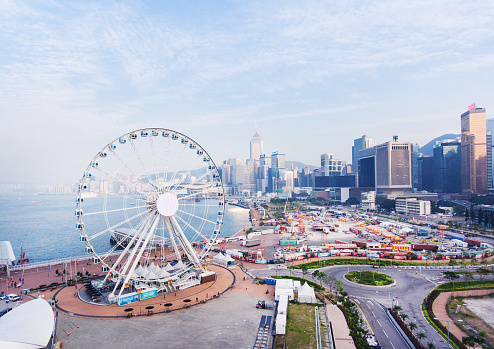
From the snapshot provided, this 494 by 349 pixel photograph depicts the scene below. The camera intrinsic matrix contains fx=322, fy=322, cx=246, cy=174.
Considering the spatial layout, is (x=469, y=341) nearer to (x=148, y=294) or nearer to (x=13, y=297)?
(x=148, y=294)

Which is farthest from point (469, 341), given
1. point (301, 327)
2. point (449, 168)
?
point (449, 168)

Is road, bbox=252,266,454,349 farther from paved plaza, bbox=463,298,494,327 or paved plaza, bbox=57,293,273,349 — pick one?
paved plaza, bbox=57,293,273,349

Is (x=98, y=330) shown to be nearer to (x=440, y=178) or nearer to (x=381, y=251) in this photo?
(x=381, y=251)

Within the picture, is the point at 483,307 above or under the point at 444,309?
under

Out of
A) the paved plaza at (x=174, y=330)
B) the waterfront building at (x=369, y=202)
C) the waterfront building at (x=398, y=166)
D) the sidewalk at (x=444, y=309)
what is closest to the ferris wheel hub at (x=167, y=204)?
the paved plaza at (x=174, y=330)

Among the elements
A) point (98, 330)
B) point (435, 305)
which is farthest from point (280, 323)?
point (435, 305)
